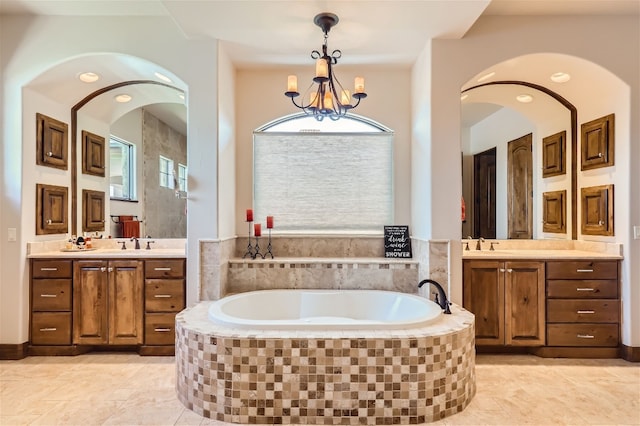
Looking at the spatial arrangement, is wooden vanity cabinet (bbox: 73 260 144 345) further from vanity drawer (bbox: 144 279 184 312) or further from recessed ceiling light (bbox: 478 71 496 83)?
recessed ceiling light (bbox: 478 71 496 83)

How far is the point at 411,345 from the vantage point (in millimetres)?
2154

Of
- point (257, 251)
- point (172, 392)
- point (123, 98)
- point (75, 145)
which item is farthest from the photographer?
point (123, 98)

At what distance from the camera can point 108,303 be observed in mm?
3174

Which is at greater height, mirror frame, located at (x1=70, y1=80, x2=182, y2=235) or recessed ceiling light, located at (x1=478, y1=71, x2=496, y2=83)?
recessed ceiling light, located at (x1=478, y1=71, x2=496, y2=83)

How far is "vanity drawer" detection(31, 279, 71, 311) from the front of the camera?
3.17 meters

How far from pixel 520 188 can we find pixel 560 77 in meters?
1.06

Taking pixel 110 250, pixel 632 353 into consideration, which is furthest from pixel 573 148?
pixel 110 250

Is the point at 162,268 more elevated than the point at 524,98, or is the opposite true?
the point at 524,98

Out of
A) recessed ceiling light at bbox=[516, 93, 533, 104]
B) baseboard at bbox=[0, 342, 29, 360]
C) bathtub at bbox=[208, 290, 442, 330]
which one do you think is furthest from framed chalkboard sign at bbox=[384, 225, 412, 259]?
baseboard at bbox=[0, 342, 29, 360]

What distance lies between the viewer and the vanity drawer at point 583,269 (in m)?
3.12

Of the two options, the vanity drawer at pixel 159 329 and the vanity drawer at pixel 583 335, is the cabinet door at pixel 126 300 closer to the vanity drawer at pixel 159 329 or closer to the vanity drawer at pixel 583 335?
the vanity drawer at pixel 159 329

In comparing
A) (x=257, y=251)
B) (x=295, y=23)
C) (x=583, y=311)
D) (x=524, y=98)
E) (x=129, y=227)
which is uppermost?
(x=295, y=23)

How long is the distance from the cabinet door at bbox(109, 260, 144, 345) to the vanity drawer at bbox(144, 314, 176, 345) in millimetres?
58

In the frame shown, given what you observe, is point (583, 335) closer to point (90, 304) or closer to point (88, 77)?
point (90, 304)
